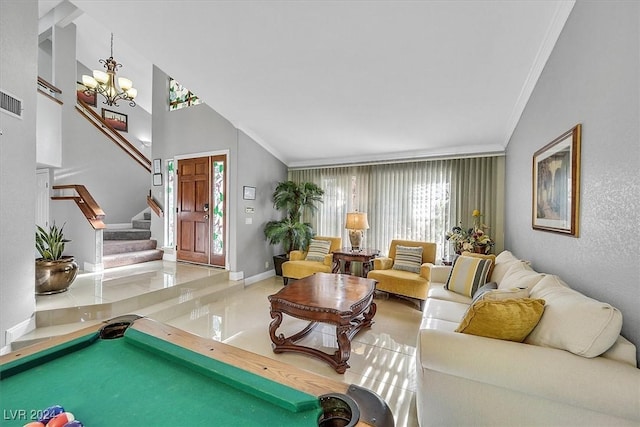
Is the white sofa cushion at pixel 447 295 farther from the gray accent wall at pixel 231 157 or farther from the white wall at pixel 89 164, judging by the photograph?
the white wall at pixel 89 164

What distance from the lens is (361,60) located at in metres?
2.75

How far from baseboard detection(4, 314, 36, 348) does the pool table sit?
6.54 feet

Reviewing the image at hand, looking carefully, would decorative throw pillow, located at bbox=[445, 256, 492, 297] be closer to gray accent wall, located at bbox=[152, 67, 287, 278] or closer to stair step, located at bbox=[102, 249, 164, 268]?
gray accent wall, located at bbox=[152, 67, 287, 278]

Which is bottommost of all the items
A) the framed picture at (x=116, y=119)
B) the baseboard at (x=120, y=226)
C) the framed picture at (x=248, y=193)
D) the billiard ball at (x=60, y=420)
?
the billiard ball at (x=60, y=420)

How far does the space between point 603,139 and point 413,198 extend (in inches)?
127

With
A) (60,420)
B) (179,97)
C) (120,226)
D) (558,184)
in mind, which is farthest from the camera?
(120,226)

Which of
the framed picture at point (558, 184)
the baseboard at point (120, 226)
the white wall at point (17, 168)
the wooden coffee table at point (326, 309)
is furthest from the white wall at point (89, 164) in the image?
the framed picture at point (558, 184)

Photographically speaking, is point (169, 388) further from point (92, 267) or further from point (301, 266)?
point (92, 267)

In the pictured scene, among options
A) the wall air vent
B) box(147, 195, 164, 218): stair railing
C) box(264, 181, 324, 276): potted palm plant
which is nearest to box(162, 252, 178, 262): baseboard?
box(147, 195, 164, 218): stair railing

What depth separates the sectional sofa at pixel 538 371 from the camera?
110 cm

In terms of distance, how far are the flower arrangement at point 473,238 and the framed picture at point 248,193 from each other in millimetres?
3234

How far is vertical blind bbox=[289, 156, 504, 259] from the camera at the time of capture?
4.18 m

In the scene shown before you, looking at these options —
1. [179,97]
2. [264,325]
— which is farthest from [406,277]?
[179,97]

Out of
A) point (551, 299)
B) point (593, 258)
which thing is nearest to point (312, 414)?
point (551, 299)
